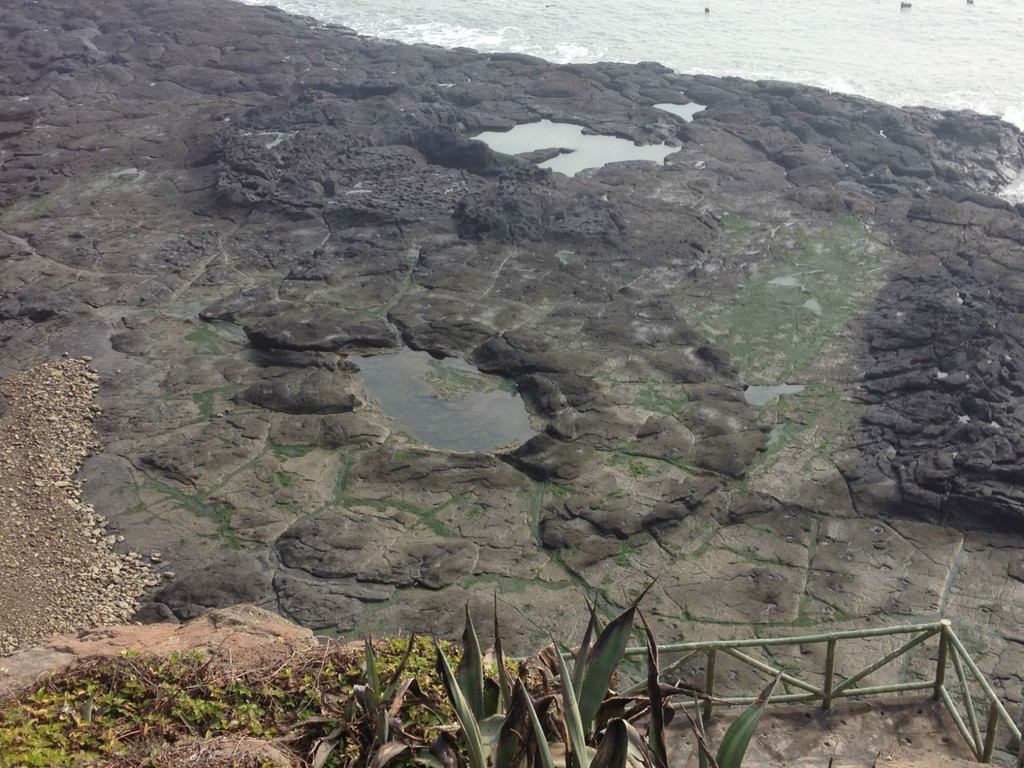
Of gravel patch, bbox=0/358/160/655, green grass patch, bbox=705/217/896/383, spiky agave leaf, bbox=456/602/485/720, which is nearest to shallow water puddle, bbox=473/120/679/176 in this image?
green grass patch, bbox=705/217/896/383

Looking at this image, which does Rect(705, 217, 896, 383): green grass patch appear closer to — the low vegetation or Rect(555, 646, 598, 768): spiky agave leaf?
the low vegetation

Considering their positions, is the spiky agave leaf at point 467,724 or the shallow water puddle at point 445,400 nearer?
the spiky agave leaf at point 467,724

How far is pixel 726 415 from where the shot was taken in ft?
51.8

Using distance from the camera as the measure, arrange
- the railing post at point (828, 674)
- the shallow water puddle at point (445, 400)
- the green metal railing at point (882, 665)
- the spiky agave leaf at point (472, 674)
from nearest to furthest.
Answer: the spiky agave leaf at point (472, 674)
the green metal railing at point (882, 665)
the railing post at point (828, 674)
the shallow water puddle at point (445, 400)

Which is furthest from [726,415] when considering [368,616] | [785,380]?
[368,616]

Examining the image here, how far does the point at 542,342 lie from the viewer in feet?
57.1

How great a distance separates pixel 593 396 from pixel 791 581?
15.4 feet

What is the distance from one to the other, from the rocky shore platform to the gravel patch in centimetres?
23

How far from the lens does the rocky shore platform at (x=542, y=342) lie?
12844 millimetres

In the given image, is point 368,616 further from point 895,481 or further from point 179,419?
point 895,481

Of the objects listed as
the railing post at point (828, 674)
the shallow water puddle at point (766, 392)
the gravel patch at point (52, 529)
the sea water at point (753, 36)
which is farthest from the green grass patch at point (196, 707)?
the sea water at point (753, 36)

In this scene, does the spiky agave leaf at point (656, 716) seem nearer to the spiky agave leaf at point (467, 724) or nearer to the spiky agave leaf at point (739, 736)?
the spiky agave leaf at point (739, 736)

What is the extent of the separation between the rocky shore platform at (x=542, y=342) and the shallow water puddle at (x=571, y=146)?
462 mm

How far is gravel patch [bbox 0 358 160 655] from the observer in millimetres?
11688
